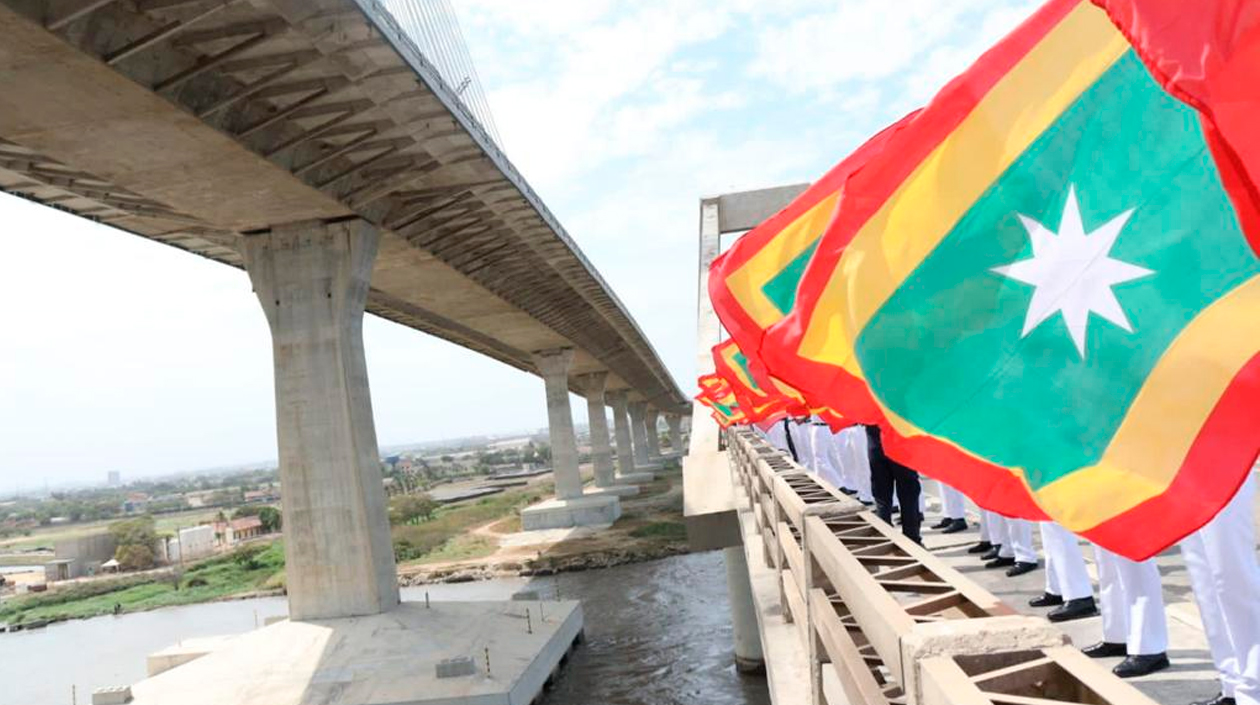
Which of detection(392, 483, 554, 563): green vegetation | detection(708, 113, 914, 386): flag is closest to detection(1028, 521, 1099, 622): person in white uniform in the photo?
detection(708, 113, 914, 386): flag

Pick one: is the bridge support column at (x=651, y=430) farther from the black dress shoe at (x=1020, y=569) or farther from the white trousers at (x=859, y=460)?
the black dress shoe at (x=1020, y=569)

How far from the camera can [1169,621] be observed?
19.7ft

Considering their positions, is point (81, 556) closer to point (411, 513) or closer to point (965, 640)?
point (411, 513)

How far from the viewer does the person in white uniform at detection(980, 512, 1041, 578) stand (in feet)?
25.5

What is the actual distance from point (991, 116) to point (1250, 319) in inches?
50.3

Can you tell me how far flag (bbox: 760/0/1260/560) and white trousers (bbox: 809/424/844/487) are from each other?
420 inches

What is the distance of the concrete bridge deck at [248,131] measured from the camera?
1273 cm

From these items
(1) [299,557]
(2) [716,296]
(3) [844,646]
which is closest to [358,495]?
(1) [299,557]

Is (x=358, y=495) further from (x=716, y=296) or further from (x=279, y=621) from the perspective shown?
(x=716, y=296)

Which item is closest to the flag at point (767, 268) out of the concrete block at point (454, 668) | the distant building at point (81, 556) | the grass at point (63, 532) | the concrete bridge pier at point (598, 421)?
the concrete block at point (454, 668)

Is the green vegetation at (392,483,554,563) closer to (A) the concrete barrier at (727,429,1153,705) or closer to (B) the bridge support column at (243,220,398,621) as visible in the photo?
(B) the bridge support column at (243,220,398,621)

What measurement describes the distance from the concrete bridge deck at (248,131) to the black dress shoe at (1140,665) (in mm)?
11384

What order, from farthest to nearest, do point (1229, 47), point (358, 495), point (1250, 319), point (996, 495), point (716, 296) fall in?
point (358, 495) < point (716, 296) < point (996, 495) < point (1250, 319) < point (1229, 47)

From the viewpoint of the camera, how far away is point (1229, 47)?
196 cm
